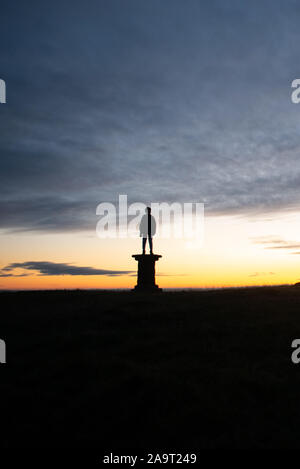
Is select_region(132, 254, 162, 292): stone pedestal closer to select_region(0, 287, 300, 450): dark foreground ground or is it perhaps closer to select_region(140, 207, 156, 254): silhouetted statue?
select_region(140, 207, 156, 254): silhouetted statue

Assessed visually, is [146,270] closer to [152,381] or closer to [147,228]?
[147,228]

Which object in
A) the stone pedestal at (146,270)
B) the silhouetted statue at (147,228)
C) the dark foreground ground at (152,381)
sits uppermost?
the silhouetted statue at (147,228)

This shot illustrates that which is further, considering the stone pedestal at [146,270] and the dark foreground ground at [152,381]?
the stone pedestal at [146,270]

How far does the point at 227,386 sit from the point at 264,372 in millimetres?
1165

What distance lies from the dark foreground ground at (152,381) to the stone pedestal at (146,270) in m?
10.6

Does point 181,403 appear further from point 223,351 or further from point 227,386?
point 223,351

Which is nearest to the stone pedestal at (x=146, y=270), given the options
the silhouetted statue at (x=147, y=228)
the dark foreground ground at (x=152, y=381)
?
the silhouetted statue at (x=147, y=228)

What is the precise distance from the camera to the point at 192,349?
981 centimetres

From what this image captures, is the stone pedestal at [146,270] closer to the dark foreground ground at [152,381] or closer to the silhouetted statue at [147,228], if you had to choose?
the silhouetted statue at [147,228]

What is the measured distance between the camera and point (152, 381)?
7.52m

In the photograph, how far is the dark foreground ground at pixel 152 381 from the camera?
572 centimetres

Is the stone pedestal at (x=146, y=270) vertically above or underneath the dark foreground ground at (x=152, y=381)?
above
